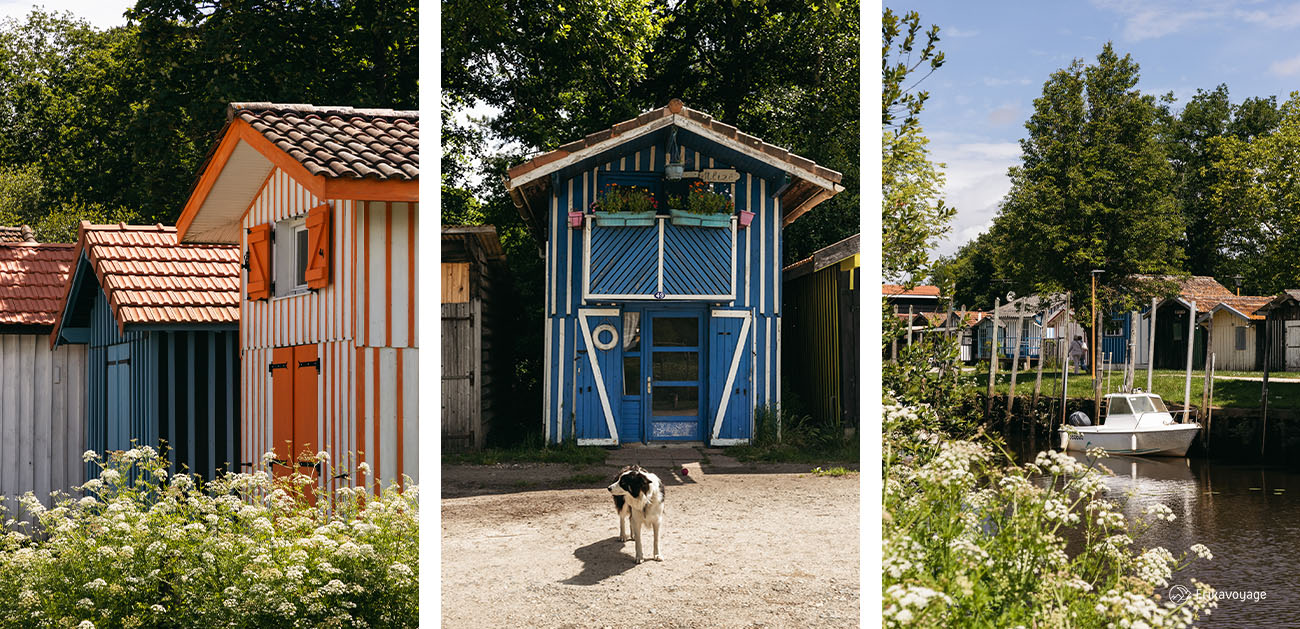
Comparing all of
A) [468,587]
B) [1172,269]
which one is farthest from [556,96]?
[1172,269]

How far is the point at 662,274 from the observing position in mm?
2570

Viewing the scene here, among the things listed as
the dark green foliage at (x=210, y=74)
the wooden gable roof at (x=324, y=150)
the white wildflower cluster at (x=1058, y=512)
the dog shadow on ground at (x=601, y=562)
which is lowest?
the dog shadow on ground at (x=601, y=562)

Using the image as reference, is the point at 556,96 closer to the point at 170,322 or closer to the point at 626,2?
the point at 626,2

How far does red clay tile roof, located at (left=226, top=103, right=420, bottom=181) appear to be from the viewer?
3758 millimetres

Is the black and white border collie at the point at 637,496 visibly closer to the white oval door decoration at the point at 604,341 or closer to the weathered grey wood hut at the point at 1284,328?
the white oval door decoration at the point at 604,341

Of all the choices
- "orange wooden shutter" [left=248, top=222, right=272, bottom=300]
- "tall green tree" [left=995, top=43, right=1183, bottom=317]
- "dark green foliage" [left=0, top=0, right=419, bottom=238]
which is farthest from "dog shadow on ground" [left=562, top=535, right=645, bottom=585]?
"dark green foliage" [left=0, top=0, right=419, bottom=238]

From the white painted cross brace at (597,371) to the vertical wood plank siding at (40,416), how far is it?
687cm

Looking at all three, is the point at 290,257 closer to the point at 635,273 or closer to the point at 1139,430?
the point at 635,273

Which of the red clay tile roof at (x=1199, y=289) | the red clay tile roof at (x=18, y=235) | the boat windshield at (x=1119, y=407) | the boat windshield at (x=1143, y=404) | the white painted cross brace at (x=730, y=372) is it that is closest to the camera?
the white painted cross brace at (x=730, y=372)

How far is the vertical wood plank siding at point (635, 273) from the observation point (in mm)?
2602

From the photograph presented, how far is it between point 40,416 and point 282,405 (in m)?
4.09

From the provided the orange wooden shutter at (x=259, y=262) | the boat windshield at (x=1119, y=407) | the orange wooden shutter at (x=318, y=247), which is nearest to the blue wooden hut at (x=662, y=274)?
the orange wooden shutter at (x=318, y=247)

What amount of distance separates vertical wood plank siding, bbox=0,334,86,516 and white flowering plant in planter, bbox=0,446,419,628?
4138 millimetres

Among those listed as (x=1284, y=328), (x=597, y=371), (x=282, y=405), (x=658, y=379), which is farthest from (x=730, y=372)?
(x=1284, y=328)
